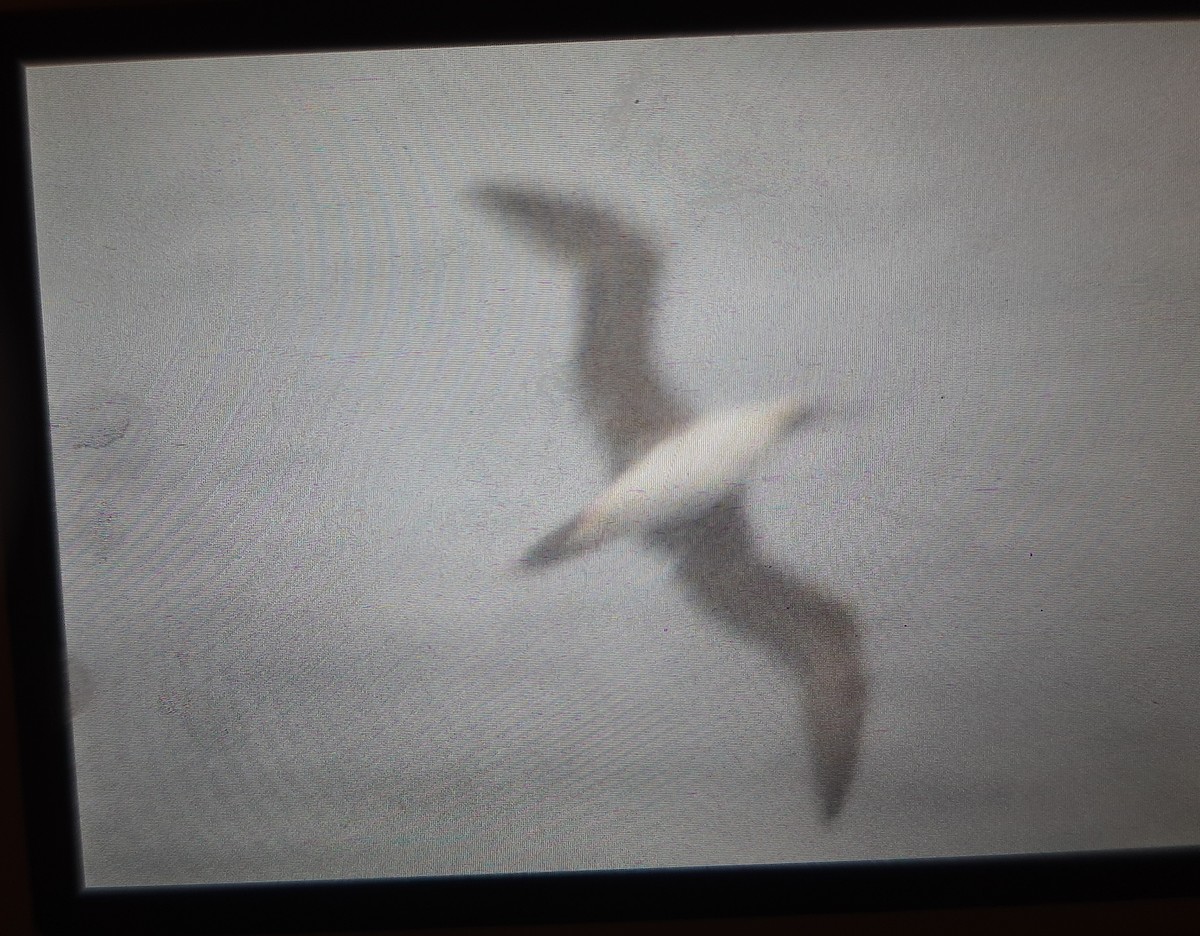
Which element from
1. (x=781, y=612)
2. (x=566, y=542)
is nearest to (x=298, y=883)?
(x=566, y=542)

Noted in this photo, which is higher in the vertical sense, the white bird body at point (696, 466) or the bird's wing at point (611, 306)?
the bird's wing at point (611, 306)

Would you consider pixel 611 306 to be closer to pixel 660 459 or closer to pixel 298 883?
pixel 660 459

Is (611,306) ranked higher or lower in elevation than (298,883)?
higher

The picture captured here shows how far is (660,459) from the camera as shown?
2.20 feet

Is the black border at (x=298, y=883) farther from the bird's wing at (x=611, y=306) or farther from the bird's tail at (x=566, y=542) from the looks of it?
the bird's tail at (x=566, y=542)

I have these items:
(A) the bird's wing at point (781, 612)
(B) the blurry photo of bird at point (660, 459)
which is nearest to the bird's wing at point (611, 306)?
(B) the blurry photo of bird at point (660, 459)

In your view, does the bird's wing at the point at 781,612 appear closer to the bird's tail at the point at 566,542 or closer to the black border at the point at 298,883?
the bird's tail at the point at 566,542

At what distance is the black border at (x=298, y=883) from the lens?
2.17 ft

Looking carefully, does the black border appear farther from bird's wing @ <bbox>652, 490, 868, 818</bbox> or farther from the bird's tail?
the bird's tail

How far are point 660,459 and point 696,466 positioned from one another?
4 cm

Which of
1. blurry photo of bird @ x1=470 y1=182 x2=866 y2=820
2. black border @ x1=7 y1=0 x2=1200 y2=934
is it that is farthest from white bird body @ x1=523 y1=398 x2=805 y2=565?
black border @ x1=7 y1=0 x2=1200 y2=934

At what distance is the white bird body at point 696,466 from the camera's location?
2.20 ft

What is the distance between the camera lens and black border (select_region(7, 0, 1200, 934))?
2.17 feet

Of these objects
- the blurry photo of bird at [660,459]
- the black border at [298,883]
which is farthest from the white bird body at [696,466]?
the black border at [298,883]
